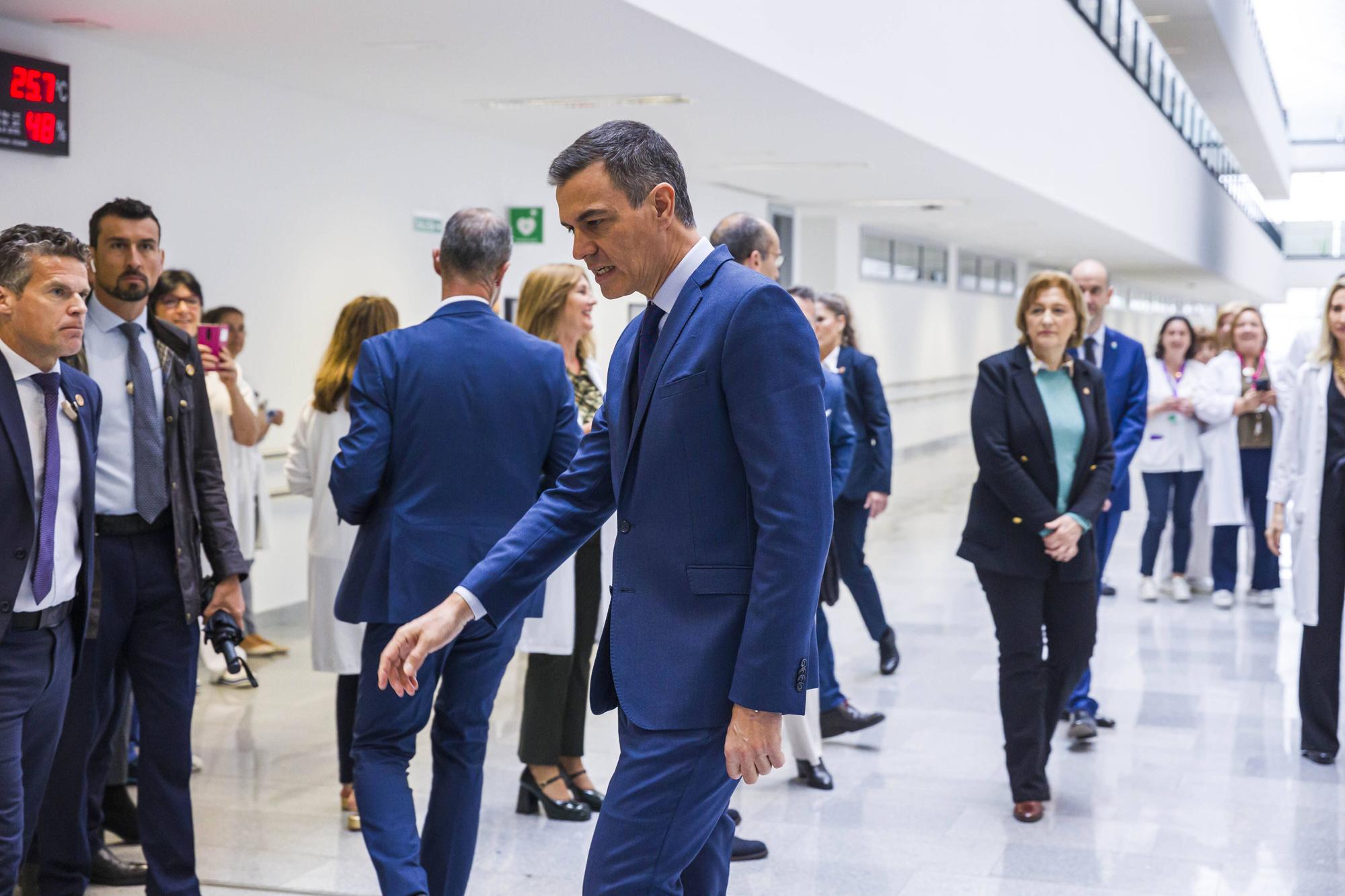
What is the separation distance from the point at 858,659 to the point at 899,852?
120 inches

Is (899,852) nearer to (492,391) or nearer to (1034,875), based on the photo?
(1034,875)

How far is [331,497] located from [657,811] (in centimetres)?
294

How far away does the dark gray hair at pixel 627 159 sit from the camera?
2.36 meters

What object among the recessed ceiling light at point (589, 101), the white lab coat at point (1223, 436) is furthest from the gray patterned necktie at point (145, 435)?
the white lab coat at point (1223, 436)

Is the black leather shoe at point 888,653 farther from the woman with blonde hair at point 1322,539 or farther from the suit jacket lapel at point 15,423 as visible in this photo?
the suit jacket lapel at point 15,423

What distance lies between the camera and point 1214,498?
364 inches

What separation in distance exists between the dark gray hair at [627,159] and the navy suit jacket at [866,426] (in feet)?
15.0

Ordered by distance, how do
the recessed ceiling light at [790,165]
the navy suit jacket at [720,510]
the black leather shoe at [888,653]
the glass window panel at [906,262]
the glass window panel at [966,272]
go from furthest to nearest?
the glass window panel at [966,272], the glass window panel at [906,262], the recessed ceiling light at [790,165], the black leather shoe at [888,653], the navy suit jacket at [720,510]

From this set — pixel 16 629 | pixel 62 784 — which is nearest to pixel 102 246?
pixel 16 629

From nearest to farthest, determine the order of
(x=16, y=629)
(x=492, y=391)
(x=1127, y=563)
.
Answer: (x=16, y=629) → (x=492, y=391) → (x=1127, y=563)

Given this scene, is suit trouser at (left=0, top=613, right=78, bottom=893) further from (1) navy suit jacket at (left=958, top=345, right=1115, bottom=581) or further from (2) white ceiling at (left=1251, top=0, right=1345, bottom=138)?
(2) white ceiling at (left=1251, top=0, right=1345, bottom=138)

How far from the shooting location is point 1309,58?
31344 millimetres

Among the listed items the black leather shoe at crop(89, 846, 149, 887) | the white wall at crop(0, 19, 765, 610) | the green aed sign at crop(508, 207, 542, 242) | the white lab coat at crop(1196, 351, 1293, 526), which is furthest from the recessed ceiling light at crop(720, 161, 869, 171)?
the black leather shoe at crop(89, 846, 149, 887)

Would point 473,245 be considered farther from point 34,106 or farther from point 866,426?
point 34,106
